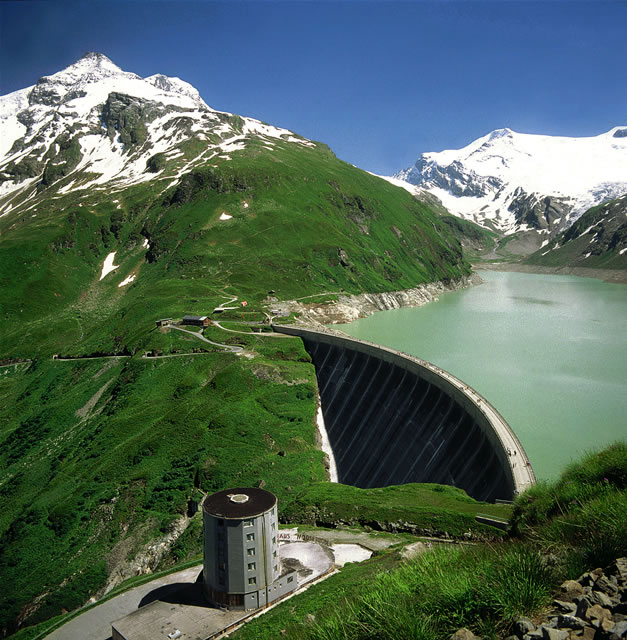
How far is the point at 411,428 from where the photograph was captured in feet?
169

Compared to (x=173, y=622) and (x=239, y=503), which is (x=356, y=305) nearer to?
(x=239, y=503)

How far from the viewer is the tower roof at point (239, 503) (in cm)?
2689

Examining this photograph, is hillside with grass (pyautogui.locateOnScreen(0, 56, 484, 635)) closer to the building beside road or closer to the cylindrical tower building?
the building beside road

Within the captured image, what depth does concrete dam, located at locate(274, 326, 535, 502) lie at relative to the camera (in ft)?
129

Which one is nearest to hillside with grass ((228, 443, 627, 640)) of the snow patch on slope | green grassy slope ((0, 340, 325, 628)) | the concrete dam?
the concrete dam

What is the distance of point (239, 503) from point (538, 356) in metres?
71.4

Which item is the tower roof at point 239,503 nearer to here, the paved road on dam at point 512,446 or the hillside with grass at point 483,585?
the paved road on dam at point 512,446

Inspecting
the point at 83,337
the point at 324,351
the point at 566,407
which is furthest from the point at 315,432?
the point at 83,337

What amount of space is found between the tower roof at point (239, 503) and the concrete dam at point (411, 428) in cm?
1572

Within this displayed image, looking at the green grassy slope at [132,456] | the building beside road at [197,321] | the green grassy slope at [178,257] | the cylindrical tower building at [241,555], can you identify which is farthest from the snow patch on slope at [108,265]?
the cylindrical tower building at [241,555]

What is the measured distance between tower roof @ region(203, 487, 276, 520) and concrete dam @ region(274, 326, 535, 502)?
1572cm

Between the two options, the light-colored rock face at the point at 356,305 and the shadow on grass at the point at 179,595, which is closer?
the shadow on grass at the point at 179,595

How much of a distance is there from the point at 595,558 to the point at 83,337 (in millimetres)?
121535

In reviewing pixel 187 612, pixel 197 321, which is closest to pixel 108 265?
pixel 197 321
